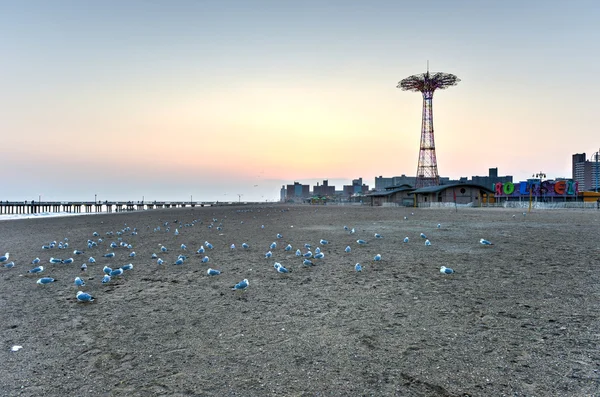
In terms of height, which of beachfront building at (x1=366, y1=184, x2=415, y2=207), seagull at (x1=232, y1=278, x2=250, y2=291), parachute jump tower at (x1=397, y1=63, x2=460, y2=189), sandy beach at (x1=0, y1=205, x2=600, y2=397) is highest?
parachute jump tower at (x1=397, y1=63, x2=460, y2=189)

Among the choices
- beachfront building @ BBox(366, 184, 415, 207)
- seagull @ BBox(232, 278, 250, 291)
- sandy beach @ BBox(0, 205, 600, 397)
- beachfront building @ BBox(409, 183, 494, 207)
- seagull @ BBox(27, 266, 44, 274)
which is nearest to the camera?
sandy beach @ BBox(0, 205, 600, 397)

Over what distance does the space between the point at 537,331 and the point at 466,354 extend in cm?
154

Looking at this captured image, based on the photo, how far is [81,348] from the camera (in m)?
4.64

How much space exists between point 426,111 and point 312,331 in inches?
3386

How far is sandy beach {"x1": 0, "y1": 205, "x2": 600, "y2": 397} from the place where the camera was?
12.1 ft

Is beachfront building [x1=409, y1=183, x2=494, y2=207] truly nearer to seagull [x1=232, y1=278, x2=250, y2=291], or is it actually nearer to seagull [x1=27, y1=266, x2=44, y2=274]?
A: seagull [x1=232, y1=278, x2=250, y2=291]

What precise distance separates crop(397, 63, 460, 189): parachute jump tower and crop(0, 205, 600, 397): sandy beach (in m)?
77.7

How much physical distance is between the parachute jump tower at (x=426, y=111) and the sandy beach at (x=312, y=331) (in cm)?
7772

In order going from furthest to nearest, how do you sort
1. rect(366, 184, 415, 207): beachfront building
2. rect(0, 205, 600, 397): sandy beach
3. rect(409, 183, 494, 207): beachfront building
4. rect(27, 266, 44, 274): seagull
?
rect(366, 184, 415, 207): beachfront building < rect(409, 183, 494, 207): beachfront building < rect(27, 266, 44, 274): seagull < rect(0, 205, 600, 397): sandy beach

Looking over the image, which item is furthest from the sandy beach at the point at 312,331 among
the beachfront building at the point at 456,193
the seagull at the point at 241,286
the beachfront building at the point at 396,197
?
the beachfront building at the point at 396,197

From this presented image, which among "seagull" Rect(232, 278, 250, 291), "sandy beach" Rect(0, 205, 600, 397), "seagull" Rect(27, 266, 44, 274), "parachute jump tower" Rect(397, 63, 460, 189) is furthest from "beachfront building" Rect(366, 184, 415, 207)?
"seagull" Rect(27, 266, 44, 274)

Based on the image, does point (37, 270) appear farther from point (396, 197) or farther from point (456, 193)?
point (396, 197)

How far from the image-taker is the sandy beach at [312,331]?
3690 mm

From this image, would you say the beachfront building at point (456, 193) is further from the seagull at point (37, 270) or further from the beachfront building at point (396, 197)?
the seagull at point (37, 270)
